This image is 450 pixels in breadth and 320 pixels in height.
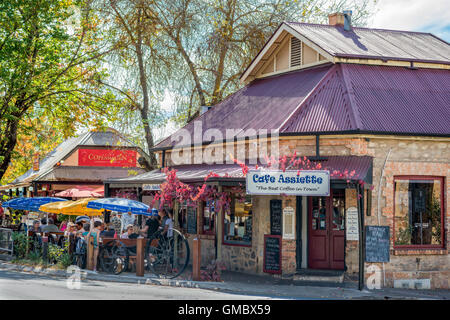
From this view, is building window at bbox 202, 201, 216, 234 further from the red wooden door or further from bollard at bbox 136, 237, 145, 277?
→ bollard at bbox 136, 237, 145, 277

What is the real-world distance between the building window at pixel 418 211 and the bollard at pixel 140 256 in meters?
6.83

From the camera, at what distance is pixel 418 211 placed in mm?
17062

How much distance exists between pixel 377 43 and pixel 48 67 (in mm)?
11732

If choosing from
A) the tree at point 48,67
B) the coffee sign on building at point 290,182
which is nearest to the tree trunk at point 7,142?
the tree at point 48,67

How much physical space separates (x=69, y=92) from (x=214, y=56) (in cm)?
616

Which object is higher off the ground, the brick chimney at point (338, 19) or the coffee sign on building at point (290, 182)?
the brick chimney at point (338, 19)

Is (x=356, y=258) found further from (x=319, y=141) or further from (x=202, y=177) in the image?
(x=202, y=177)

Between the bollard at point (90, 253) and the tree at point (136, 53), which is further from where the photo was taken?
the tree at point (136, 53)

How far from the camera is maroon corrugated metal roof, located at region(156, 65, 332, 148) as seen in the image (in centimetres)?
1883

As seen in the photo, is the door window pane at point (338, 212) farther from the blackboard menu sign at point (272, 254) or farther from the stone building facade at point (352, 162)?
the blackboard menu sign at point (272, 254)

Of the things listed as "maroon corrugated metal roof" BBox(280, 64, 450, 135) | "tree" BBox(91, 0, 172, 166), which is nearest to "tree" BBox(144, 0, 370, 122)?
"tree" BBox(91, 0, 172, 166)

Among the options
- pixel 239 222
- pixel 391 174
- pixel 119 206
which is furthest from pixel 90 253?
pixel 391 174

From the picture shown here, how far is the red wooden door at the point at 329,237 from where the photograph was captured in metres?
17.2

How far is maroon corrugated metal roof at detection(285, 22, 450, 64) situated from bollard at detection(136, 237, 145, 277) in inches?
321
